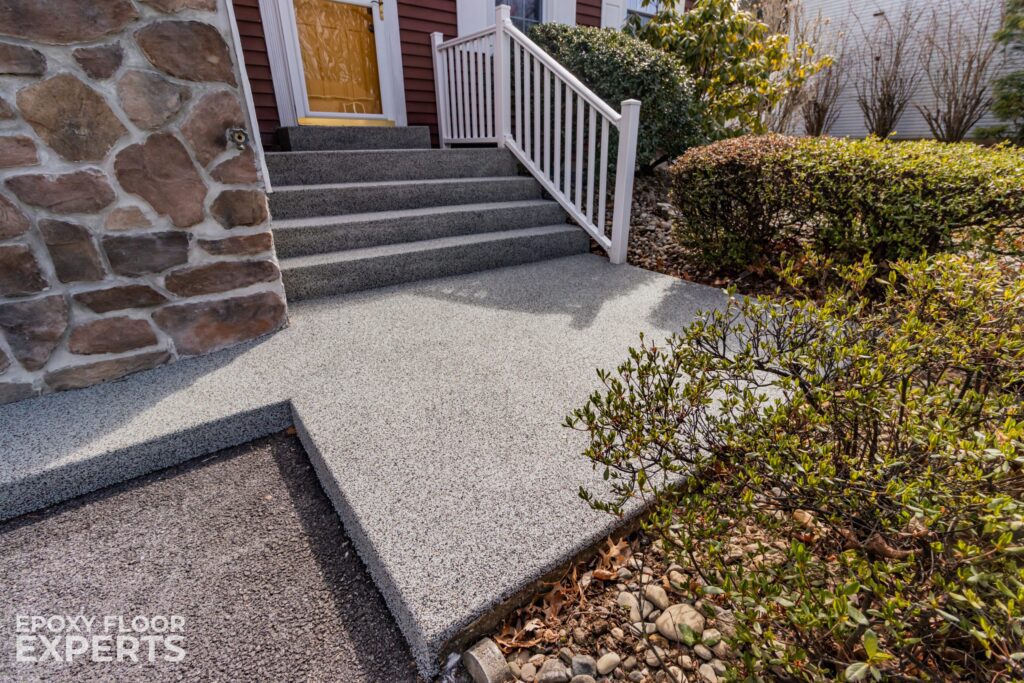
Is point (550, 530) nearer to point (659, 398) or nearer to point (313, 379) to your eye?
point (659, 398)

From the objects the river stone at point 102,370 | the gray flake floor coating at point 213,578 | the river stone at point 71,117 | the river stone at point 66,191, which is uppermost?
the river stone at point 71,117

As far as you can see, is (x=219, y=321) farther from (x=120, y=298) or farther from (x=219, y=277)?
(x=120, y=298)

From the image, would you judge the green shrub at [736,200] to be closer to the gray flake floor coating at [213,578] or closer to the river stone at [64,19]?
the gray flake floor coating at [213,578]

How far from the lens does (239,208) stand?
6.68 feet

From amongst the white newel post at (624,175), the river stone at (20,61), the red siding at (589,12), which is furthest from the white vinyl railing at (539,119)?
the river stone at (20,61)

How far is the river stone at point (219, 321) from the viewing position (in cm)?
200

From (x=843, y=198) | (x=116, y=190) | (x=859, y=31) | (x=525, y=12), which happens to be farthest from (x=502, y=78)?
(x=859, y=31)

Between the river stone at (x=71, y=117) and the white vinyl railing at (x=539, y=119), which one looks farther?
the white vinyl railing at (x=539, y=119)

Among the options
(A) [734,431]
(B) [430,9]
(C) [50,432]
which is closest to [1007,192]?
(A) [734,431]

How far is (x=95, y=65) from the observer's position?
65.3 inches

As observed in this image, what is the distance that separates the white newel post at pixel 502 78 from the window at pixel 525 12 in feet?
5.83

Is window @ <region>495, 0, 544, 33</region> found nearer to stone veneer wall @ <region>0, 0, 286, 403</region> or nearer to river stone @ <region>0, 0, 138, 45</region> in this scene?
stone veneer wall @ <region>0, 0, 286, 403</region>

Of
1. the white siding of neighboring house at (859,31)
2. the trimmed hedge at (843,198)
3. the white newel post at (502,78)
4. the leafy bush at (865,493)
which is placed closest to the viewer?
the leafy bush at (865,493)

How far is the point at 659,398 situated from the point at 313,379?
1415mm
